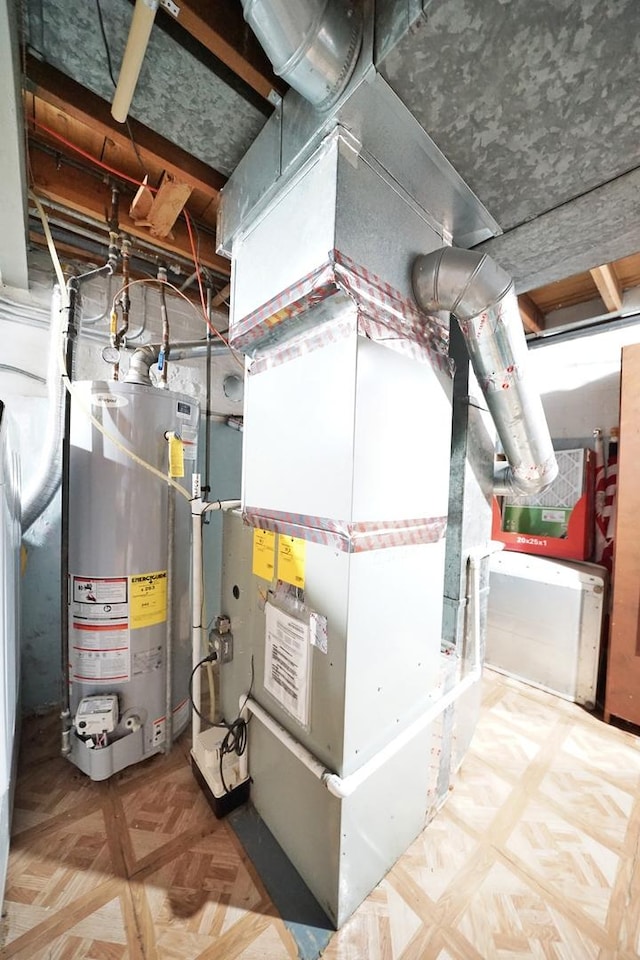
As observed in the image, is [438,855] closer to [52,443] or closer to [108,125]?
[52,443]

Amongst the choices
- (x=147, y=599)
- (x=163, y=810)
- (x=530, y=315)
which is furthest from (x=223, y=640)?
(x=530, y=315)

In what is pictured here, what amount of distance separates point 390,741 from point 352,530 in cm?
71

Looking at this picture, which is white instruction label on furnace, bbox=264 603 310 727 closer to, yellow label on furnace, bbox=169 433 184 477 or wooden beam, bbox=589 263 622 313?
yellow label on furnace, bbox=169 433 184 477

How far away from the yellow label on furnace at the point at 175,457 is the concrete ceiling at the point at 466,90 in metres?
1.00

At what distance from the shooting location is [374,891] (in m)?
1.08

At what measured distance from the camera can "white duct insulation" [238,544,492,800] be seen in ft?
2.99

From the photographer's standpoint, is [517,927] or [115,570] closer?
[517,927]

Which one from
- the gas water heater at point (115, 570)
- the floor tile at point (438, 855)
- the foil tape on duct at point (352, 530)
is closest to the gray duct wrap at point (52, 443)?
the gas water heater at point (115, 570)

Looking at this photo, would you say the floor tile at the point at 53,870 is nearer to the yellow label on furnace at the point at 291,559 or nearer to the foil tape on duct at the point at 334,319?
the yellow label on furnace at the point at 291,559

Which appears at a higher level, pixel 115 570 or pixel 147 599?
pixel 115 570

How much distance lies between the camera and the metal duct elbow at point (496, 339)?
1037 millimetres

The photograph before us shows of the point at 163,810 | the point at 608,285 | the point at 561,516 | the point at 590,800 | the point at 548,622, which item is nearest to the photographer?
the point at 163,810

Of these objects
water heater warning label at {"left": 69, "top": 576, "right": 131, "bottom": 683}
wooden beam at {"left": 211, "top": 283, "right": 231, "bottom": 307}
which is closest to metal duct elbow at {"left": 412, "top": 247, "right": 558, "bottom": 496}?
wooden beam at {"left": 211, "top": 283, "right": 231, "bottom": 307}

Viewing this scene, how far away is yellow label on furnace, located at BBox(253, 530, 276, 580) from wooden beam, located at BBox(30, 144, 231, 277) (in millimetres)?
1553
